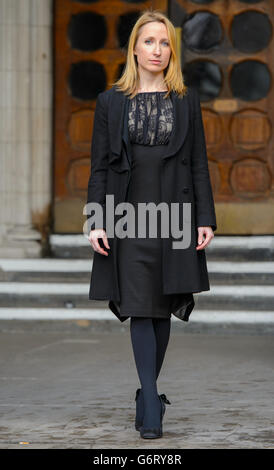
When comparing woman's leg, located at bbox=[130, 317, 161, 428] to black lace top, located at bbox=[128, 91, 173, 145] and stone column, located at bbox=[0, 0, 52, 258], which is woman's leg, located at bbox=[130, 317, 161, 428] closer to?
black lace top, located at bbox=[128, 91, 173, 145]

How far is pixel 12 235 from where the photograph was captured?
34.6 feet

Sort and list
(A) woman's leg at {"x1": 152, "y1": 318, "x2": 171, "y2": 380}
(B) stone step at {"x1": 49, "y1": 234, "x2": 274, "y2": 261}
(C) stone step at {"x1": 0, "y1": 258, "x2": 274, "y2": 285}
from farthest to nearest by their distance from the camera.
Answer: (B) stone step at {"x1": 49, "y1": 234, "x2": 274, "y2": 261} → (C) stone step at {"x1": 0, "y1": 258, "x2": 274, "y2": 285} → (A) woman's leg at {"x1": 152, "y1": 318, "x2": 171, "y2": 380}

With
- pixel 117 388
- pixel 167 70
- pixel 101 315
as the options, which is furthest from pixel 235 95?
pixel 167 70

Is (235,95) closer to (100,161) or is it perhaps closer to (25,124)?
(25,124)

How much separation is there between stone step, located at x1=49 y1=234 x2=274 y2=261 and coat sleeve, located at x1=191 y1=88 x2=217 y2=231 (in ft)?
15.7

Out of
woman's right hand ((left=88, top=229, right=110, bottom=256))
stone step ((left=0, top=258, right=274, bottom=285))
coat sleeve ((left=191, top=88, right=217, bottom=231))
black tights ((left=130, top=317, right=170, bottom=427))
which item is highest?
coat sleeve ((left=191, top=88, right=217, bottom=231))

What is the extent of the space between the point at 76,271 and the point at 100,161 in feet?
15.3

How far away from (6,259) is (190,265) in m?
5.05

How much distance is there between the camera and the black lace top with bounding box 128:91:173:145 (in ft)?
17.9

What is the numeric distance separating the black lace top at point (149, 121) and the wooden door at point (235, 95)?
5.41 m

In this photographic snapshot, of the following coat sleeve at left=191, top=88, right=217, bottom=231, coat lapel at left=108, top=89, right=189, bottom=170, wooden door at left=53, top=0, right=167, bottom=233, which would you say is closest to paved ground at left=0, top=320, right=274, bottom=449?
coat sleeve at left=191, top=88, right=217, bottom=231

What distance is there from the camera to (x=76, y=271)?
33.1 ft
